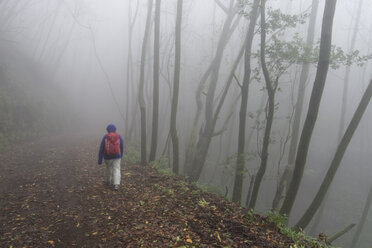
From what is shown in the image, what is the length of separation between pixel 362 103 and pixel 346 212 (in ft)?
60.1

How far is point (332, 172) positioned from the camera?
754cm

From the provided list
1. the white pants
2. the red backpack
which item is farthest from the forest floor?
the red backpack

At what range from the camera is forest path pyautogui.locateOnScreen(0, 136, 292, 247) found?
4492mm

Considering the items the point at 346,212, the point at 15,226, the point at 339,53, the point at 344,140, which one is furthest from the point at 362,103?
the point at 346,212

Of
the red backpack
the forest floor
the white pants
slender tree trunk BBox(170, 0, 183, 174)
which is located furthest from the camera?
slender tree trunk BBox(170, 0, 183, 174)

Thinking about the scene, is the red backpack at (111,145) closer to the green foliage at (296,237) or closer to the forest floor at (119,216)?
the forest floor at (119,216)

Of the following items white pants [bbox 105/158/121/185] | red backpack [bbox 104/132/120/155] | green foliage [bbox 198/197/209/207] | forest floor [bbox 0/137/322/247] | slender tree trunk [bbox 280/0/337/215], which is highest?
slender tree trunk [bbox 280/0/337/215]

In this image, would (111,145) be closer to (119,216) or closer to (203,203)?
(119,216)

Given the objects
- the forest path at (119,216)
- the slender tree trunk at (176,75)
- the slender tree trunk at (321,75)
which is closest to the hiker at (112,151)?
the forest path at (119,216)

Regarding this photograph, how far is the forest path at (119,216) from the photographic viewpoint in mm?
4492

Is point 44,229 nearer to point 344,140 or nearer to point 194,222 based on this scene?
point 194,222

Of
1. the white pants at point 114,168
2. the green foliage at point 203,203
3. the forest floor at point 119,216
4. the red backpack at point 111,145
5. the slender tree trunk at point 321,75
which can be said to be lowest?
the forest floor at point 119,216

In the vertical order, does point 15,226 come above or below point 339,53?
below

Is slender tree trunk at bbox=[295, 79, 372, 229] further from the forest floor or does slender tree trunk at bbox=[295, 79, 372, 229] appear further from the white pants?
the white pants
